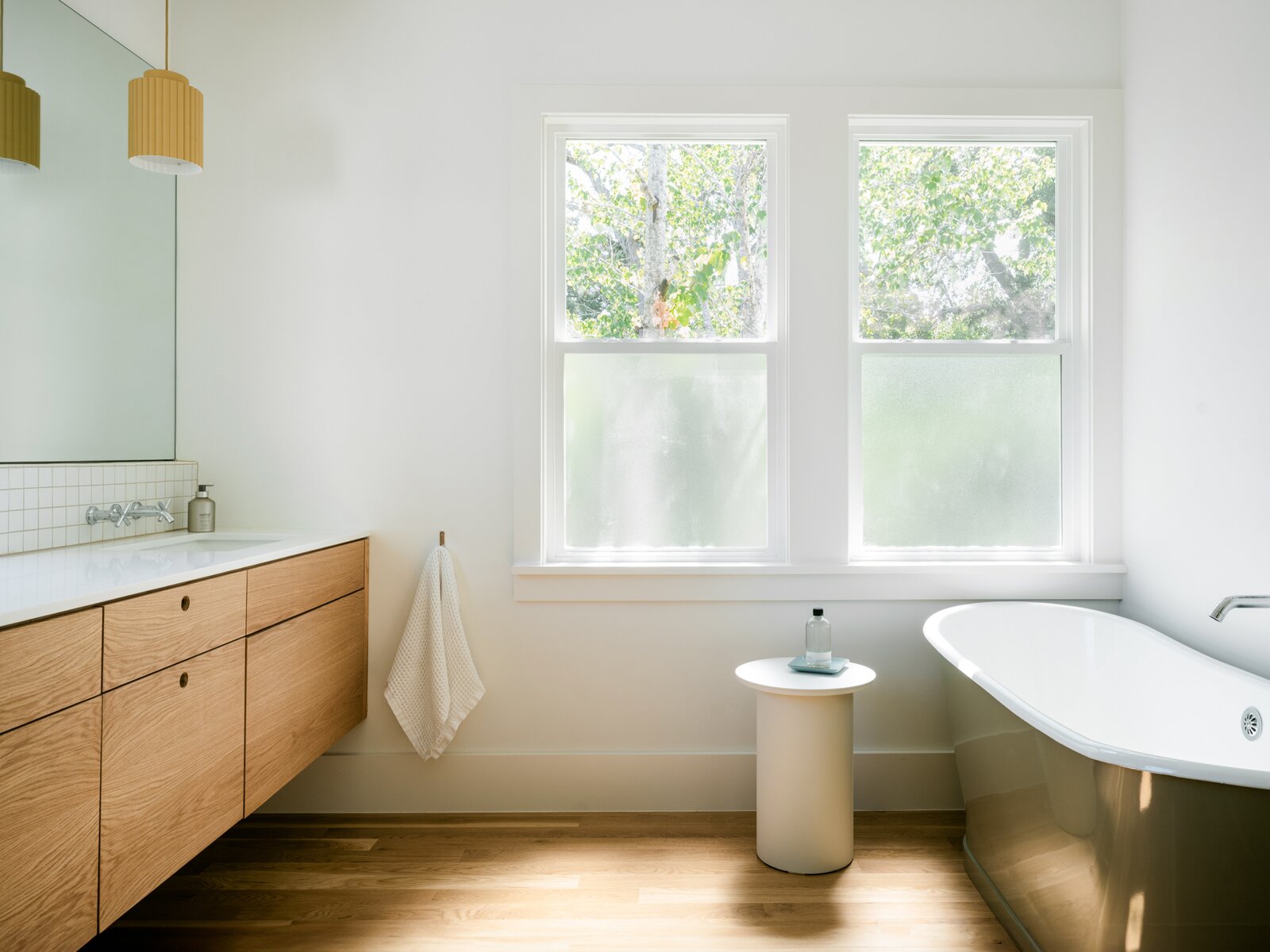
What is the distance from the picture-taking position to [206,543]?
2.34 m

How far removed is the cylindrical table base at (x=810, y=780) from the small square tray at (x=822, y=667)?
0.31 ft

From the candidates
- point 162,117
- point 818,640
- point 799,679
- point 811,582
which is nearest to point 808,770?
point 799,679

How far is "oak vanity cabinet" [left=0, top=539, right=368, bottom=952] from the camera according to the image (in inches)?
49.3

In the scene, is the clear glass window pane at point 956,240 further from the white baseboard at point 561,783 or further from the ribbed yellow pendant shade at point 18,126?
the ribbed yellow pendant shade at point 18,126

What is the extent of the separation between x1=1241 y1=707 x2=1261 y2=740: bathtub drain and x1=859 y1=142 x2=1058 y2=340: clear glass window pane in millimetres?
1385

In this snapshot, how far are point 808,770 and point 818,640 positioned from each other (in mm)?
363

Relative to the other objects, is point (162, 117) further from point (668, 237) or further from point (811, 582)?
point (811, 582)

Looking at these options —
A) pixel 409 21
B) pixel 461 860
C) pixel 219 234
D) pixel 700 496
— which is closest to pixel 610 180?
pixel 409 21

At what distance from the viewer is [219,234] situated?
8.66 feet

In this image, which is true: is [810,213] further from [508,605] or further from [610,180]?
[508,605]

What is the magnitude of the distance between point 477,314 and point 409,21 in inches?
39.3

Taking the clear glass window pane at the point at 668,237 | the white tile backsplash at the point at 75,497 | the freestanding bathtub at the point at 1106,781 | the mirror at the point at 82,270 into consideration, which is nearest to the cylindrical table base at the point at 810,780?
the freestanding bathtub at the point at 1106,781

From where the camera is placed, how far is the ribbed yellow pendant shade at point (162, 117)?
1.93 meters

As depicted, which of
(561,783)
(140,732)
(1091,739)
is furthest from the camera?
(561,783)
